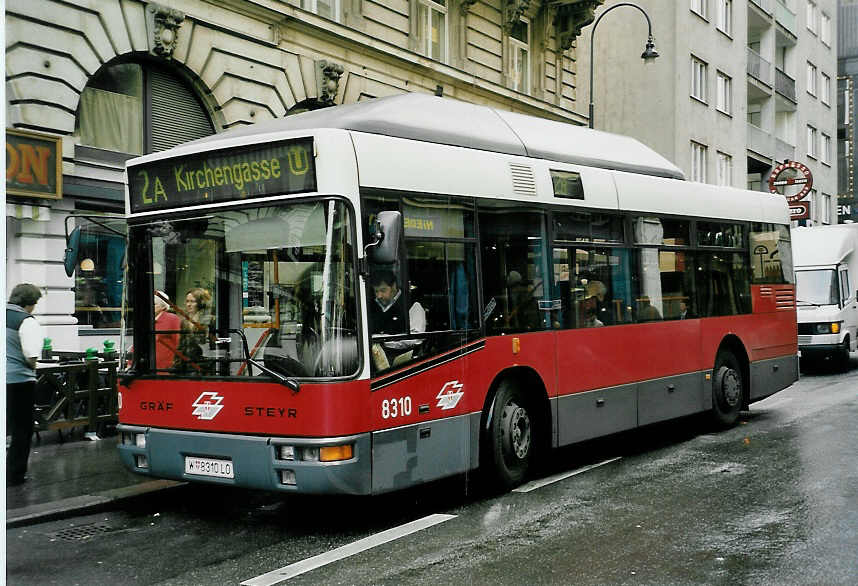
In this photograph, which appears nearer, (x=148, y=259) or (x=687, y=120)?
(x=148, y=259)

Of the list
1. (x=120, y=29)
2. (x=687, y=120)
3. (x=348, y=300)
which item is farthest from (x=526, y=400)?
(x=687, y=120)

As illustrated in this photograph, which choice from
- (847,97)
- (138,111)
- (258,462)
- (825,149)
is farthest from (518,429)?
(847,97)

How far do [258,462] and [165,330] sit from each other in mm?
1393

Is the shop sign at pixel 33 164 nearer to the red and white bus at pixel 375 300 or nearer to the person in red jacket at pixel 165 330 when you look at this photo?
the red and white bus at pixel 375 300

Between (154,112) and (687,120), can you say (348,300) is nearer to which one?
(154,112)

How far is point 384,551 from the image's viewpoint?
6.35 metres

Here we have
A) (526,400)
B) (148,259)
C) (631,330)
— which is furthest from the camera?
(631,330)

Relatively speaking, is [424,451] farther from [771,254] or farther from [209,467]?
[771,254]

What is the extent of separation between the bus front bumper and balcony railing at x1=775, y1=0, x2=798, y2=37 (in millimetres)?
41429

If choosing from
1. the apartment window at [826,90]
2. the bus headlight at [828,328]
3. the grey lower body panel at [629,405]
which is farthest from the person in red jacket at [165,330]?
the apartment window at [826,90]

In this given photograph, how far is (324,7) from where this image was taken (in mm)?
17859

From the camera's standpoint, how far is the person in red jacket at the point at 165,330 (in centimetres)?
734

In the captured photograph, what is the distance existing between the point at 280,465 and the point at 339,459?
0.42m

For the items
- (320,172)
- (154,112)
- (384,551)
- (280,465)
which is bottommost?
(384,551)
